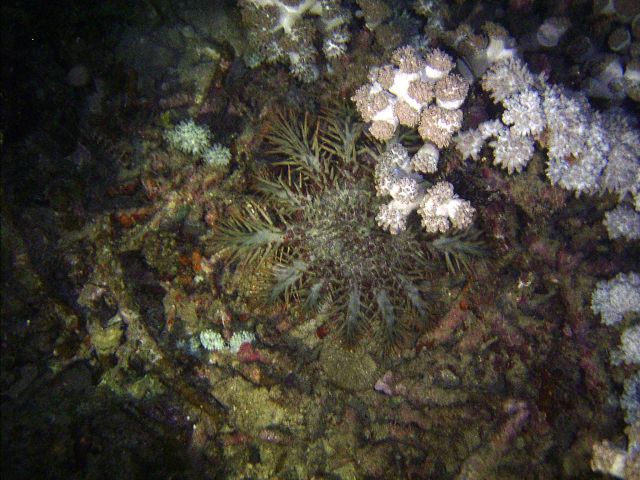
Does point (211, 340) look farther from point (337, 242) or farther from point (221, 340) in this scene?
point (337, 242)

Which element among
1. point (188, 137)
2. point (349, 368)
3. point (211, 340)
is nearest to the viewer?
point (188, 137)

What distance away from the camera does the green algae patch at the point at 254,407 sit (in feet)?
13.8

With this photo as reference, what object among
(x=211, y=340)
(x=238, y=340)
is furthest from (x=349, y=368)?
(x=211, y=340)

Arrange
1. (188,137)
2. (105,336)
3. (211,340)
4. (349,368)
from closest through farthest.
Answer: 1. (105,336)
2. (188,137)
3. (211,340)
4. (349,368)

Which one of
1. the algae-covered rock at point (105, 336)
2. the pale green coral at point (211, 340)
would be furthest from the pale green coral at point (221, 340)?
the algae-covered rock at point (105, 336)

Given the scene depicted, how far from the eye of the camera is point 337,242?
13.1 feet

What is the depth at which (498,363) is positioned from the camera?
4414 millimetres

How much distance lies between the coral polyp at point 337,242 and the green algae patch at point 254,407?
39.1 inches

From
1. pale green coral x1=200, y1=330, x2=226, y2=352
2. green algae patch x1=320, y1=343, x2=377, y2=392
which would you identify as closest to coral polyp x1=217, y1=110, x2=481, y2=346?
Result: green algae patch x1=320, y1=343, x2=377, y2=392

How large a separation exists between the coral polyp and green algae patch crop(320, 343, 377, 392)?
40 cm

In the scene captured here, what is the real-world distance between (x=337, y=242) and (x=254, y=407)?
1931mm

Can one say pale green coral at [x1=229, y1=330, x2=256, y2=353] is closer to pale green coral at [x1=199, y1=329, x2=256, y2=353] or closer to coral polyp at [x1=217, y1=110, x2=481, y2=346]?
pale green coral at [x1=199, y1=329, x2=256, y2=353]

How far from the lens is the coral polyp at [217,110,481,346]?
3.99m

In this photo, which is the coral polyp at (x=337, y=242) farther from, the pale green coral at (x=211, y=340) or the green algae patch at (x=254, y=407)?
the green algae patch at (x=254, y=407)
